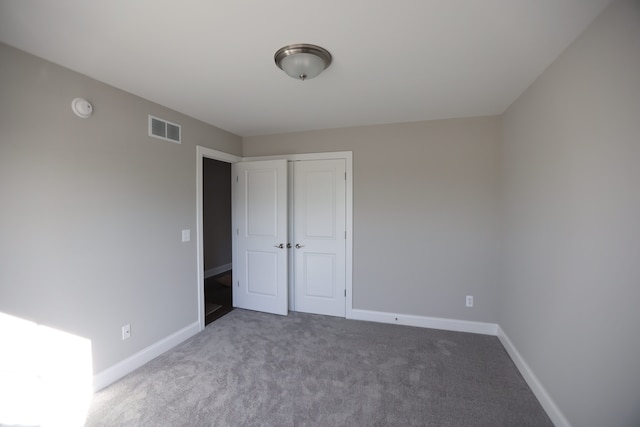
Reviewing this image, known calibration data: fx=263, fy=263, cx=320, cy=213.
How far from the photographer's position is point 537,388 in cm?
196

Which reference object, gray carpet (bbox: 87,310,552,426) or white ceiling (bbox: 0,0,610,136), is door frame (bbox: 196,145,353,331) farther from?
white ceiling (bbox: 0,0,610,136)

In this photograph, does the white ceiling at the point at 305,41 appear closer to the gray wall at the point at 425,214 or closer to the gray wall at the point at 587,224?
the gray wall at the point at 587,224

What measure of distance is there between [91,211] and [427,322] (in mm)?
3518

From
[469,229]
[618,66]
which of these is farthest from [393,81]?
[469,229]

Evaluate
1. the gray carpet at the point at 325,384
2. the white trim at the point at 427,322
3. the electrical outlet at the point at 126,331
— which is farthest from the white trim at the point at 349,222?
the electrical outlet at the point at 126,331

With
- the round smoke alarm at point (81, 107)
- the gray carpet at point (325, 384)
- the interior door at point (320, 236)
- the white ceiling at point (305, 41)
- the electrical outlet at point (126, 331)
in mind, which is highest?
the white ceiling at point (305, 41)

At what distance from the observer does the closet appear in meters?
3.46

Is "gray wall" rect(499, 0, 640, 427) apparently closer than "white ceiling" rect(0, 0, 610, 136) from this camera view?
Yes

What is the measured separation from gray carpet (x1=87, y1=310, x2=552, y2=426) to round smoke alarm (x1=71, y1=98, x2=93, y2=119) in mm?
2141

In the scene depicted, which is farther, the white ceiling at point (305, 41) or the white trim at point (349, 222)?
the white trim at point (349, 222)

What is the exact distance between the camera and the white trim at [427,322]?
117 inches

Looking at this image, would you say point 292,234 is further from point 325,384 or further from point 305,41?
point 305,41

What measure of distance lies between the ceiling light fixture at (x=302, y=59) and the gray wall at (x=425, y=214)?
164cm

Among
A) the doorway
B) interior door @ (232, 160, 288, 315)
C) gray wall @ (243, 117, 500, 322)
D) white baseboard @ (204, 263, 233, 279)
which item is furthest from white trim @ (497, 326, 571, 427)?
white baseboard @ (204, 263, 233, 279)
